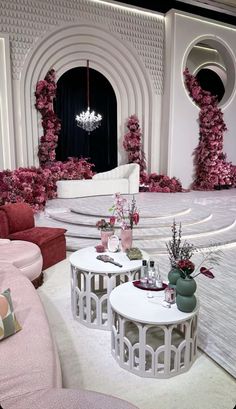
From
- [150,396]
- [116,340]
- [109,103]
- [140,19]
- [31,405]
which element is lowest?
[150,396]

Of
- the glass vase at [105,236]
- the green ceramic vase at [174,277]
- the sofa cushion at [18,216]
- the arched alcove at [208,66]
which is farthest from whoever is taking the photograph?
the arched alcove at [208,66]

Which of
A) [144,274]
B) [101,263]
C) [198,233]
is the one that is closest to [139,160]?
[198,233]

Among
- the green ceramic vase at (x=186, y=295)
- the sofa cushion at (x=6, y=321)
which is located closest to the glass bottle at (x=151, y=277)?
the green ceramic vase at (x=186, y=295)

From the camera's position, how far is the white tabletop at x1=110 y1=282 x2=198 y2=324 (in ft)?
6.74

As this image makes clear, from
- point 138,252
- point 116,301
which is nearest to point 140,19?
point 138,252

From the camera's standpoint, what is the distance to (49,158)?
8.14 m

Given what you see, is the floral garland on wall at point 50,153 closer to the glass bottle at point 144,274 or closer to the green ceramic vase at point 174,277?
the glass bottle at point 144,274

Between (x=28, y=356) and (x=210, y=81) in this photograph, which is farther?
(x=210, y=81)

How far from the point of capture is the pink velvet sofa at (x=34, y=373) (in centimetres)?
129

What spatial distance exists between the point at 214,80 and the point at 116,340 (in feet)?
38.6

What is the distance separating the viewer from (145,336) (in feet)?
6.79

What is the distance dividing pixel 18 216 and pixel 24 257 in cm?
99

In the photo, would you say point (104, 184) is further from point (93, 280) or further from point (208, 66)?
point (208, 66)

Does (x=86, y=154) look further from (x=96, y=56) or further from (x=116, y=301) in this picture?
(x=116, y=301)
